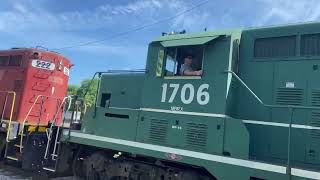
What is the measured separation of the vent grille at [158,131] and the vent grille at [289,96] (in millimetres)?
2084

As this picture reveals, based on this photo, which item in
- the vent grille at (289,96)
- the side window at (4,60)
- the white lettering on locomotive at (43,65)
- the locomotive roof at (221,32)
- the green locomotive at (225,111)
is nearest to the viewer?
the green locomotive at (225,111)

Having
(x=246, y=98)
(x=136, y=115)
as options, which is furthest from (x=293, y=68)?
(x=136, y=115)

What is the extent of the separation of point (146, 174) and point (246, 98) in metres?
2.52

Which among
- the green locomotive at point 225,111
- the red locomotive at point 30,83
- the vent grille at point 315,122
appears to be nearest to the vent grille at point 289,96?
the green locomotive at point 225,111

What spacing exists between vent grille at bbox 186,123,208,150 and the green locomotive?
17 mm

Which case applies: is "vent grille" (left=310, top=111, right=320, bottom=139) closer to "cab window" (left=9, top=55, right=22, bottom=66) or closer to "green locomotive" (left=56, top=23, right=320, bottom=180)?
"green locomotive" (left=56, top=23, right=320, bottom=180)

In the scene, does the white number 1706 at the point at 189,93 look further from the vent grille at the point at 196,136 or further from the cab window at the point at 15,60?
the cab window at the point at 15,60

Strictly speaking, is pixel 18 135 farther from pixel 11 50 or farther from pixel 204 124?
pixel 204 124

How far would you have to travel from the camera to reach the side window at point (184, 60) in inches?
258

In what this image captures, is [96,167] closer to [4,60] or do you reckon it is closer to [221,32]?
[221,32]

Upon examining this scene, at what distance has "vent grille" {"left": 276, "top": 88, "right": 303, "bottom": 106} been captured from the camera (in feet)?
18.9

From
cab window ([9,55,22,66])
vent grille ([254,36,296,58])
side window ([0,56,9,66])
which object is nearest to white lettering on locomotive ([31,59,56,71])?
cab window ([9,55,22,66])

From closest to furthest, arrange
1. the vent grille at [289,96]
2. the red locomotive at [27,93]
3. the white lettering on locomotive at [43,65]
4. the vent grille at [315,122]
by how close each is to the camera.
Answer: the vent grille at [315,122] → the vent grille at [289,96] → the red locomotive at [27,93] → the white lettering on locomotive at [43,65]

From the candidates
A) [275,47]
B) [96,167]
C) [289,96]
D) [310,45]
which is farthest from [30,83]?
[310,45]
